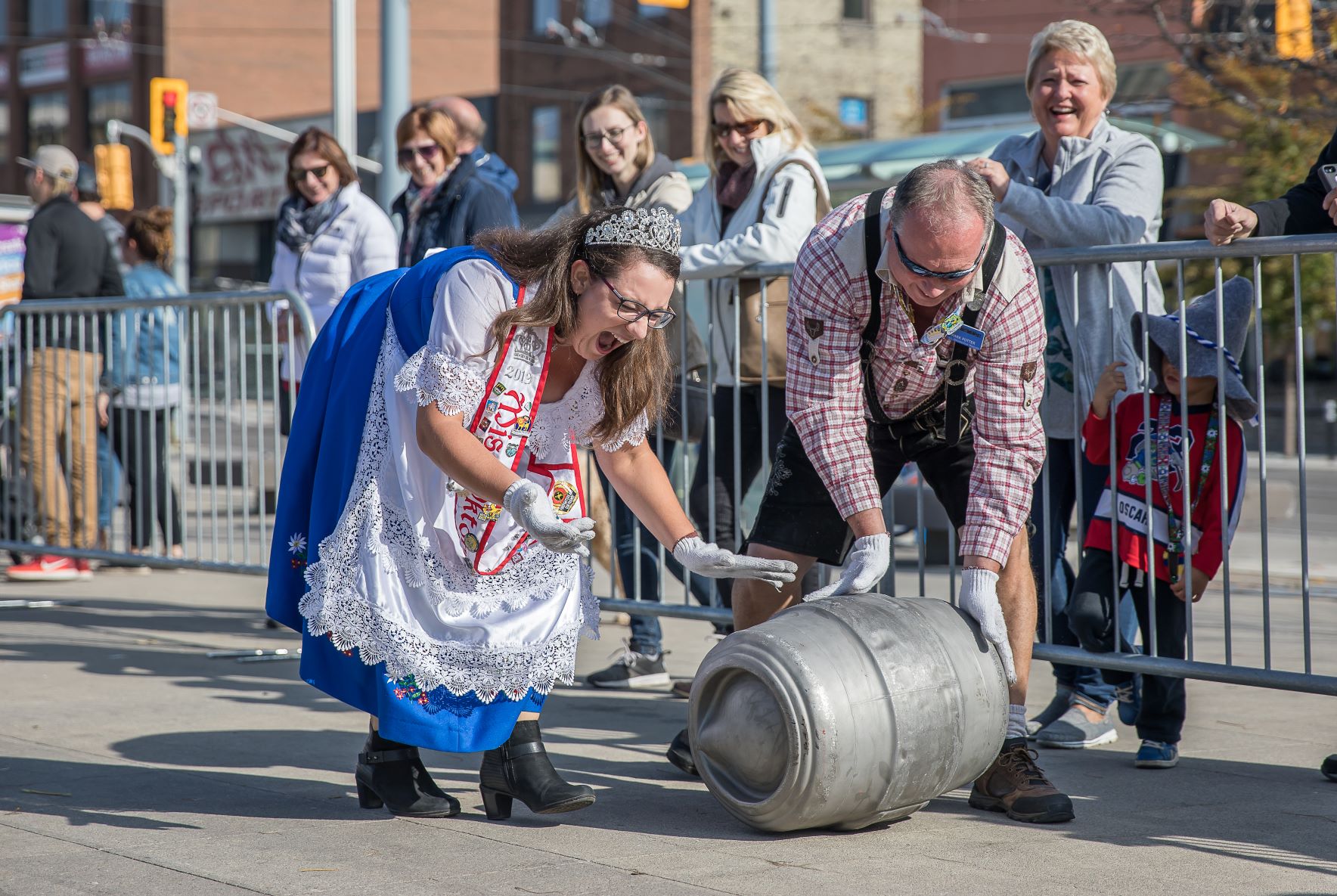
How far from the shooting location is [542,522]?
10.5ft

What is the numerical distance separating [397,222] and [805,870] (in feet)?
27.2

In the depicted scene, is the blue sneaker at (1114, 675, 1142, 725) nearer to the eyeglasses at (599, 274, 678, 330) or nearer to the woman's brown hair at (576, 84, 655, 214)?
the eyeglasses at (599, 274, 678, 330)

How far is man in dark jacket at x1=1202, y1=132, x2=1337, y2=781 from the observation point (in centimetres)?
399

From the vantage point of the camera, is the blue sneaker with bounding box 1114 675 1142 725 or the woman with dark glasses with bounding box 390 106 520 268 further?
the woman with dark glasses with bounding box 390 106 520 268

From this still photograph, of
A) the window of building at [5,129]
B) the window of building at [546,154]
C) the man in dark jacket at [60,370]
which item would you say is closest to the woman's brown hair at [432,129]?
the man in dark jacket at [60,370]

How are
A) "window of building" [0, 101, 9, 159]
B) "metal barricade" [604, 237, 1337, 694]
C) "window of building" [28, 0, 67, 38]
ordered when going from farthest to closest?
"window of building" [0, 101, 9, 159]
"window of building" [28, 0, 67, 38]
"metal barricade" [604, 237, 1337, 694]

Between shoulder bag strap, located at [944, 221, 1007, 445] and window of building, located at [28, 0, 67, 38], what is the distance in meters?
46.4

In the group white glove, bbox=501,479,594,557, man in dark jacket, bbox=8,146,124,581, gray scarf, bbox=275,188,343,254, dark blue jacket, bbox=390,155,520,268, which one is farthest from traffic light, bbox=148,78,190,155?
white glove, bbox=501,479,594,557

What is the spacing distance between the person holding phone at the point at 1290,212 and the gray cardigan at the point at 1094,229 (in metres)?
0.32

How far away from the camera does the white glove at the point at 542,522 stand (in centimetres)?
318

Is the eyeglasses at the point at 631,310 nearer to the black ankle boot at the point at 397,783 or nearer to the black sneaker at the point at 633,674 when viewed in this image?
the black ankle boot at the point at 397,783

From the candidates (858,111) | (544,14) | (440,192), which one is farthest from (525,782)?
(544,14)

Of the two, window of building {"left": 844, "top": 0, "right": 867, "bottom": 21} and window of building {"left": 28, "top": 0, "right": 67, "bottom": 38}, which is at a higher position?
window of building {"left": 28, "top": 0, "right": 67, "bottom": 38}

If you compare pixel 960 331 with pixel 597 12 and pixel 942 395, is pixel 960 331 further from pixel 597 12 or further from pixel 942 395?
pixel 597 12
